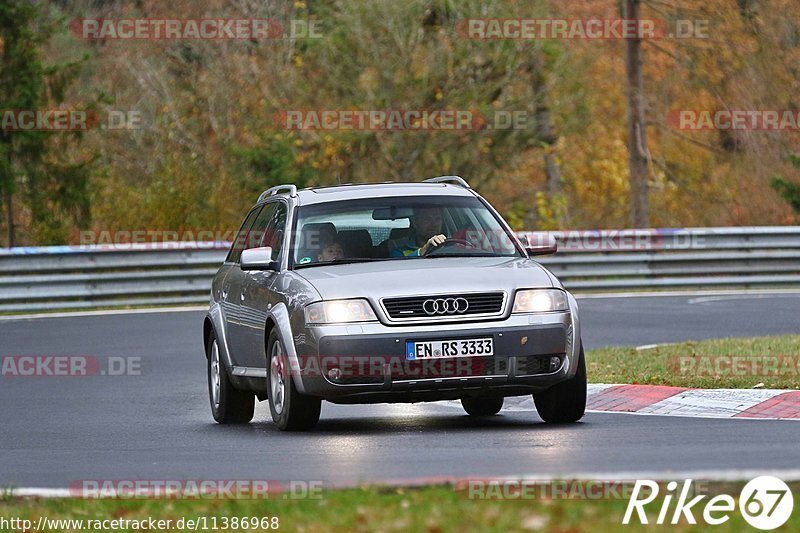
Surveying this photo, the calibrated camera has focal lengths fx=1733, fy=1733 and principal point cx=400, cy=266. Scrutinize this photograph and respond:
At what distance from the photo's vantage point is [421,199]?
1248cm

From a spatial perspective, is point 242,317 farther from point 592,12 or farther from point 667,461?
point 592,12

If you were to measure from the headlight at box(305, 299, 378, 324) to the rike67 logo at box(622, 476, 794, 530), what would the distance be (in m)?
3.71

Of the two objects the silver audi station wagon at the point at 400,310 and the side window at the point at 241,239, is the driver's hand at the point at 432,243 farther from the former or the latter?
the side window at the point at 241,239

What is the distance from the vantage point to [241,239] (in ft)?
45.2

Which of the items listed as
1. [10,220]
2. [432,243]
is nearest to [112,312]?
[10,220]

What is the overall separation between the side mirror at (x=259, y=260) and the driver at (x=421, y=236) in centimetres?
83

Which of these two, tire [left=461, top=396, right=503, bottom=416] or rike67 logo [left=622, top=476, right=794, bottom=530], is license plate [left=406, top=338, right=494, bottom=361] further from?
rike67 logo [left=622, top=476, right=794, bottom=530]

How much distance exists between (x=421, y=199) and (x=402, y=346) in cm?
Result: 190

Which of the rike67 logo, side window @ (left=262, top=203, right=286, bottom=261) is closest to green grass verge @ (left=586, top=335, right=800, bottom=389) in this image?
side window @ (left=262, top=203, right=286, bottom=261)

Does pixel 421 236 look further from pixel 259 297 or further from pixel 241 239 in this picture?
pixel 241 239

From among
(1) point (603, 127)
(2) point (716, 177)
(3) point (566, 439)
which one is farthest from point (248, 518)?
(1) point (603, 127)

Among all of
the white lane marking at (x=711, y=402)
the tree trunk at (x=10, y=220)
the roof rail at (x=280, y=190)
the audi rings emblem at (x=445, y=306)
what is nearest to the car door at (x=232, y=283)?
the roof rail at (x=280, y=190)

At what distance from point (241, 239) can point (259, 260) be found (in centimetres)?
184

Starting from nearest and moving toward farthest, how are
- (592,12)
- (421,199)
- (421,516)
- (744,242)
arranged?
(421,516), (421,199), (744,242), (592,12)
